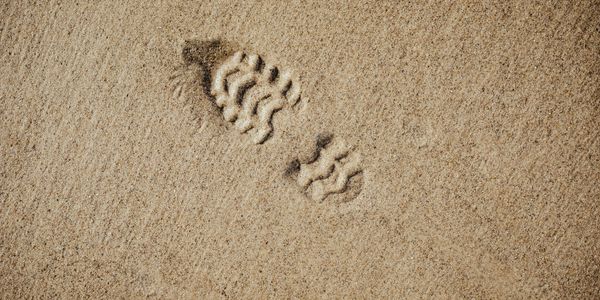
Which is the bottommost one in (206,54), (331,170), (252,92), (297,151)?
(331,170)

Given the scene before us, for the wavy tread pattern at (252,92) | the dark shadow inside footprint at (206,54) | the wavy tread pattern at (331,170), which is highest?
the dark shadow inside footprint at (206,54)

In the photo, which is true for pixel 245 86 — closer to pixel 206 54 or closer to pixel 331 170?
pixel 206 54

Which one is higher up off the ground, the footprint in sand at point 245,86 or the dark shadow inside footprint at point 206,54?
the dark shadow inside footprint at point 206,54

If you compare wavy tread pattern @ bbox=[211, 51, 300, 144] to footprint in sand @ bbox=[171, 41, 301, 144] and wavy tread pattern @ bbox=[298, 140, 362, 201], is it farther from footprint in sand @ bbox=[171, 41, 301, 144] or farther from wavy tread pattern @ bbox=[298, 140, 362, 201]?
wavy tread pattern @ bbox=[298, 140, 362, 201]

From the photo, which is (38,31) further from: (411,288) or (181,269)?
(411,288)

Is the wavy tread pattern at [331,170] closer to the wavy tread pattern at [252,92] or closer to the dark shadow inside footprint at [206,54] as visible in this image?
the wavy tread pattern at [252,92]

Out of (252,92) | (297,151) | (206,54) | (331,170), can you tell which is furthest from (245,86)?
(331,170)

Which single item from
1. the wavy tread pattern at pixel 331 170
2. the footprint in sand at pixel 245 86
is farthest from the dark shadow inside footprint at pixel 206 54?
the wavy tread pattern at pixel 331 170

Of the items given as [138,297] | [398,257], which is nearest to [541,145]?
[398,257]
